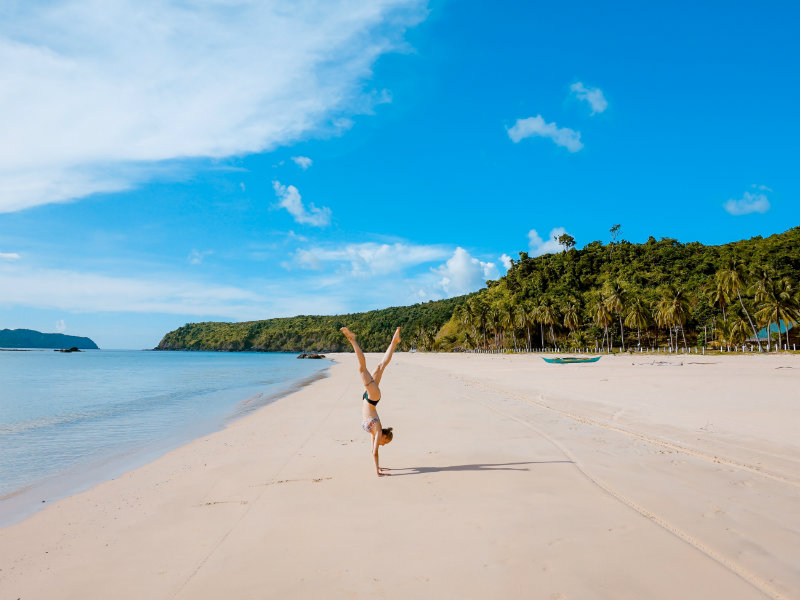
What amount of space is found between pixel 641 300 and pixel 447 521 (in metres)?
86.3

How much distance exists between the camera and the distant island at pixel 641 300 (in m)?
62.2

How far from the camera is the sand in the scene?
13.3ft

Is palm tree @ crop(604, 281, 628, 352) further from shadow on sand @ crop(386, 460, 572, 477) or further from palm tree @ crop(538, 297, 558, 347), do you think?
shadow on sand @ crop(386, 460, 572, 477)

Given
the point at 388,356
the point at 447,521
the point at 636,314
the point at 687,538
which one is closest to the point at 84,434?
the point at 388,356

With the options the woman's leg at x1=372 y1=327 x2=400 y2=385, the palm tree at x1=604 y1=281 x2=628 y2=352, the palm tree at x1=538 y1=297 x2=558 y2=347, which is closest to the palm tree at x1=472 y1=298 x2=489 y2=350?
the palm tree at x1=538 y1=297 x2=558 y2=347

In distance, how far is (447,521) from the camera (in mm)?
5457

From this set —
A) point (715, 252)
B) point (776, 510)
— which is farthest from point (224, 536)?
point (715, 252)

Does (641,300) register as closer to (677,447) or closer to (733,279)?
(733,279)

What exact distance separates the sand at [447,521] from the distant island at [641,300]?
195ft

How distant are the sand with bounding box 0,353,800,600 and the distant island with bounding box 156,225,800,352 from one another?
59.3m

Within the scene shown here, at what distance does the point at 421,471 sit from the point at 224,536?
3513 millimetres

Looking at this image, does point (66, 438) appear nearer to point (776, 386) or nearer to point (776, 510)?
point (776, 510)

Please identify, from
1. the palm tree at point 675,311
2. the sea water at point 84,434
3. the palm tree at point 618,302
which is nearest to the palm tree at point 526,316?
the palm tree at point 618,302

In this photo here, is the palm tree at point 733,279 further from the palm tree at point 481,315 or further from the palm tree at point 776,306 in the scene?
the palm tree at point 481,315
